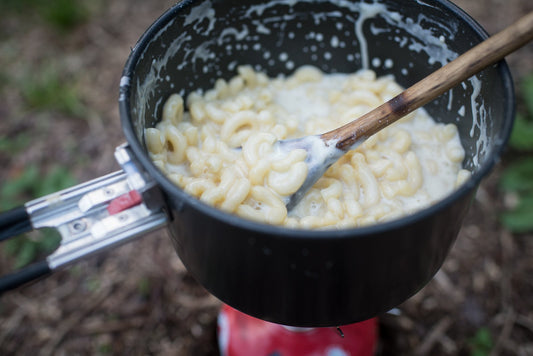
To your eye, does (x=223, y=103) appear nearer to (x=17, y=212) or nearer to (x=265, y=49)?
(x=265, y=49)

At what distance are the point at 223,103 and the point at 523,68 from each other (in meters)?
1.97

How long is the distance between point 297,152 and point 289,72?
0.54 metres

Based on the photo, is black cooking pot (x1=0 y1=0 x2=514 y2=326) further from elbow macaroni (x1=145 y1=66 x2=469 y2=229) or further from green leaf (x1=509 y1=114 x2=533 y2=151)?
green leaf (x1=509 y1=114 x2=533 y2=151)

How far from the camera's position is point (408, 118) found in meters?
1.57

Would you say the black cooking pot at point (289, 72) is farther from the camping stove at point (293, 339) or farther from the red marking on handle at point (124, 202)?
the camping stove at point (293, 339)

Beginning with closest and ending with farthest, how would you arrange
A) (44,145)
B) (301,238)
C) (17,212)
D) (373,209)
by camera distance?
(301,238) → (17,212) → (373,209) → (44,145)

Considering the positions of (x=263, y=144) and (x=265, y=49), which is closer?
(x=263, y=144)

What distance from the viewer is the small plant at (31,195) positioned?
211cm

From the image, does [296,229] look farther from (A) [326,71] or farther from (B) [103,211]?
(A) [326,71]

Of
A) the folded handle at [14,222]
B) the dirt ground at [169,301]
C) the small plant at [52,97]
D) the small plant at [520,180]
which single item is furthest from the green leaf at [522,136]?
the small plant at [52,97]

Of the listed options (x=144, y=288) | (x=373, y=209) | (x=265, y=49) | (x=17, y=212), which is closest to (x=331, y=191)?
(x=373, y=209)

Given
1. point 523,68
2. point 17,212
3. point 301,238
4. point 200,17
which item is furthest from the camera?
point 523,68

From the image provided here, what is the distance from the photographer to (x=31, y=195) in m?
2.32

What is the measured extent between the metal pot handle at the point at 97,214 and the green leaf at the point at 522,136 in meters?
1.87
